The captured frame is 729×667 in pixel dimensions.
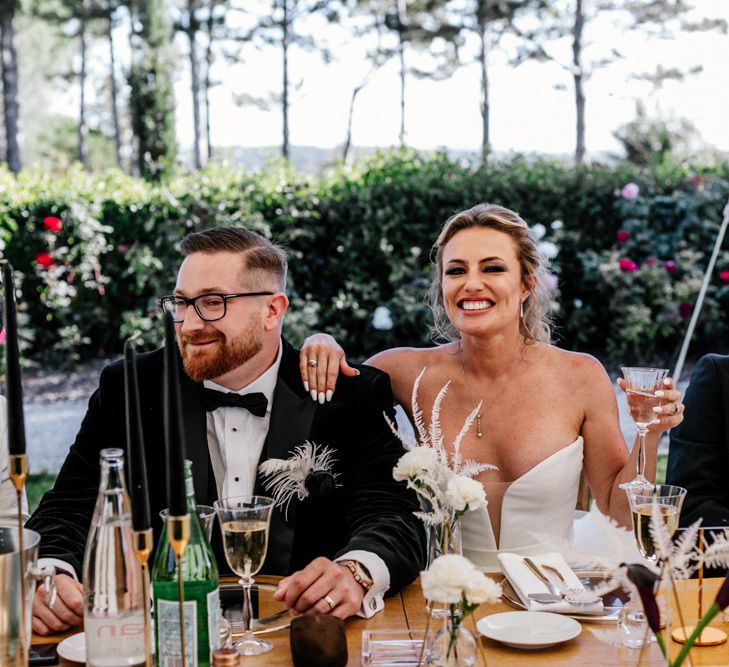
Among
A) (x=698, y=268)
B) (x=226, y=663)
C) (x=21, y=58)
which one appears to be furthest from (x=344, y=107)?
(x=226, y=663)

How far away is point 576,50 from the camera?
20.4 metres

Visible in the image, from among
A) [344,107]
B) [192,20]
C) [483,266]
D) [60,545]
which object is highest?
[192,20]

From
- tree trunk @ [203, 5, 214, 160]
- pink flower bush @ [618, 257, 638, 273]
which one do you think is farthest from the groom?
tree trunk @ [203, 5, 214, 160]

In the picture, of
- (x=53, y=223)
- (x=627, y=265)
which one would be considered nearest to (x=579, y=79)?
(x=627, y=265)

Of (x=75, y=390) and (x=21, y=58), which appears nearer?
(x=75, y=390)

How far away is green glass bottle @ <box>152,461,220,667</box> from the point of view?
63.1 inches

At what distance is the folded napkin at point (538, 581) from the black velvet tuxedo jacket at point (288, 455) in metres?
0.36

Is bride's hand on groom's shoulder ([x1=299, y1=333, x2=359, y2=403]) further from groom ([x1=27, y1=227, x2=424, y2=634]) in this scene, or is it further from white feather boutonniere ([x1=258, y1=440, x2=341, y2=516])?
white feather boutonniere ([x1=258, y1=440, x2=341, y2=516])

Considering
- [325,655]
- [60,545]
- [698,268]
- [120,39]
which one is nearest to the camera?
[325,655]

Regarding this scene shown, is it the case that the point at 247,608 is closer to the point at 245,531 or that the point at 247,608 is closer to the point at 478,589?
the point at 245,531

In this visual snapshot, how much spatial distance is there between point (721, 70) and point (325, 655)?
21.3 meters

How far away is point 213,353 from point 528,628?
1.40m

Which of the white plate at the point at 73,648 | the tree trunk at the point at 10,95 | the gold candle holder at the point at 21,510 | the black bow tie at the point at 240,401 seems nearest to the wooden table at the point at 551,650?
the white plate at the point at 73,648

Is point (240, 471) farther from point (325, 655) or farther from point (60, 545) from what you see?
point (325, 655)
